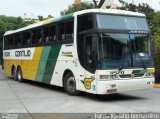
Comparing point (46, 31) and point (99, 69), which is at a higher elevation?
point (46, 31)

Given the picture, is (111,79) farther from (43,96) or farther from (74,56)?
(43,96)

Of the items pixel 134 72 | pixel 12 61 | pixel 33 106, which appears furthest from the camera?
pixel 12 61

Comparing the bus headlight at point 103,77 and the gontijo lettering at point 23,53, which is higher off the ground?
the gontijo lettering at point 23,53

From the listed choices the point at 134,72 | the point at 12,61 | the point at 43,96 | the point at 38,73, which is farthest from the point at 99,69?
the point at 12,61

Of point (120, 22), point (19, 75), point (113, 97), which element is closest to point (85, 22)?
point (120, 22)

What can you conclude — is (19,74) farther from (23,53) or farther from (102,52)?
(102,52)

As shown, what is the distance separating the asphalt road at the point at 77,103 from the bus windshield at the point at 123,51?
134cm

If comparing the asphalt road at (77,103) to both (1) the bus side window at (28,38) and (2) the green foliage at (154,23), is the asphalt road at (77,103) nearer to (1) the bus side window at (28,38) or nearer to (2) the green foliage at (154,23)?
(2) the green foliage at (154,23)

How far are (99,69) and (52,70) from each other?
14.9 feet

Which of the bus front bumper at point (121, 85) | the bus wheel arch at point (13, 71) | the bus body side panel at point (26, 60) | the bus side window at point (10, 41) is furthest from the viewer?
the bus side window at point (10, 41)

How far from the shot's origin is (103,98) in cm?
1515

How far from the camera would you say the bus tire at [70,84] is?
15.5 m

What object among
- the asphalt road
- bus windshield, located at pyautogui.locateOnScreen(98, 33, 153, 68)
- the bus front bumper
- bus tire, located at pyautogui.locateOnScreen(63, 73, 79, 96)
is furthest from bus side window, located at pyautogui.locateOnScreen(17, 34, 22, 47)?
the bus front bumper

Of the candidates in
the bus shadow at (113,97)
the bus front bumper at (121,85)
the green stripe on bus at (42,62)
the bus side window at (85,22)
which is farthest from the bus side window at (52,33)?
the bus front bumper at (121,85)
